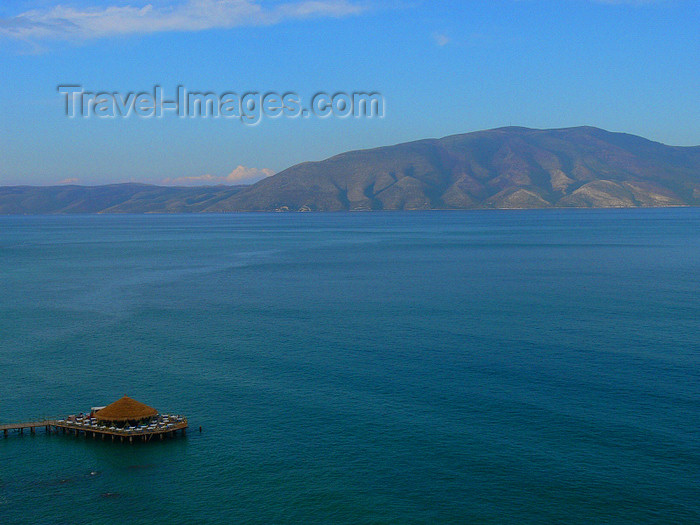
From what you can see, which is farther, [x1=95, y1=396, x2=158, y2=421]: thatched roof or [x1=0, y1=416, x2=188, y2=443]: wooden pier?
[x1=95, y1=396, x2=158, y2=421]: thatched roof

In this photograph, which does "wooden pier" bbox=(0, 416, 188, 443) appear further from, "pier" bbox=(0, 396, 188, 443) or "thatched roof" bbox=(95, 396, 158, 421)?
"thatched roof" bbox=(95, 396, 158, 421)

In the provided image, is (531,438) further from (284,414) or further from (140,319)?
(140,319)

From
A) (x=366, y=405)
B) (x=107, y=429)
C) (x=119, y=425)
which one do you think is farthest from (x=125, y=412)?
(x=366, y=405)

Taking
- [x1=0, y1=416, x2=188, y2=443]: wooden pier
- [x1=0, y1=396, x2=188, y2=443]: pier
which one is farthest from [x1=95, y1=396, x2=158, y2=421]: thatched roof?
Answer: [x1=0, y1=416, x2=188, y2=443]: wooden pier

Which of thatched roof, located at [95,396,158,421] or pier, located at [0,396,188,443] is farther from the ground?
thatched roof, located at [95,396,158,421]

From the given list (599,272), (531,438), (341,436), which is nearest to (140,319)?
(341,436)

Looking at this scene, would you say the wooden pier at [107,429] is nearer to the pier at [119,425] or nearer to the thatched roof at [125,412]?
the pier at [119,425]

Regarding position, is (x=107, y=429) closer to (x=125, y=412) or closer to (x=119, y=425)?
(x=119, y=425)
